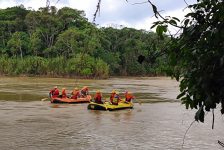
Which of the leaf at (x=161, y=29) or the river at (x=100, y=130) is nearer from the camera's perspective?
the leaf at (x=161, y=29)

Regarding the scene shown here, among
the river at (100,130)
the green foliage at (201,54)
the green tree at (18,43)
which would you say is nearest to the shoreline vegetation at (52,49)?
the green tree at (18,43)

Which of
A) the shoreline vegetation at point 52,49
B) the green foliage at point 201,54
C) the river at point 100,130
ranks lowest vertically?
the river at point 100,130

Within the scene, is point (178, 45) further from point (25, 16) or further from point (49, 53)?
point (25, 16)

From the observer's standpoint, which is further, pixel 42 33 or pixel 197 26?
pixel 42 33

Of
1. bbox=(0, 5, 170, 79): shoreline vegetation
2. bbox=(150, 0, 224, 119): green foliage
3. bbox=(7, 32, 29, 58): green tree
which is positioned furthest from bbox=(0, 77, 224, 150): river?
bbox=(7, 32, 29, 58): green tree

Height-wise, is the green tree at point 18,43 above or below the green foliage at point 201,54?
above

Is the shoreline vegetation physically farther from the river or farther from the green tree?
the river

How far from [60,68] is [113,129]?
132 feet

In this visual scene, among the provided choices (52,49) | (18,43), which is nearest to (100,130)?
(52,49)

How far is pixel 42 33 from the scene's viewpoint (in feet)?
179

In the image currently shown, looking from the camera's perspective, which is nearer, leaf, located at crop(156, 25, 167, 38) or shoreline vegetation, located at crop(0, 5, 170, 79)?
leaf, located at crop(156, 25, 167, 38)

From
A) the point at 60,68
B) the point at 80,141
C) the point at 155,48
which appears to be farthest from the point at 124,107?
the point at 60,68

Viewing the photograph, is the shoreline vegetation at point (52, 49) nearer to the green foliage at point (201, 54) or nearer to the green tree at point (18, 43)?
the green tree at point (18, 43)

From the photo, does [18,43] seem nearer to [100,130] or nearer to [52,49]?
[52,49]
